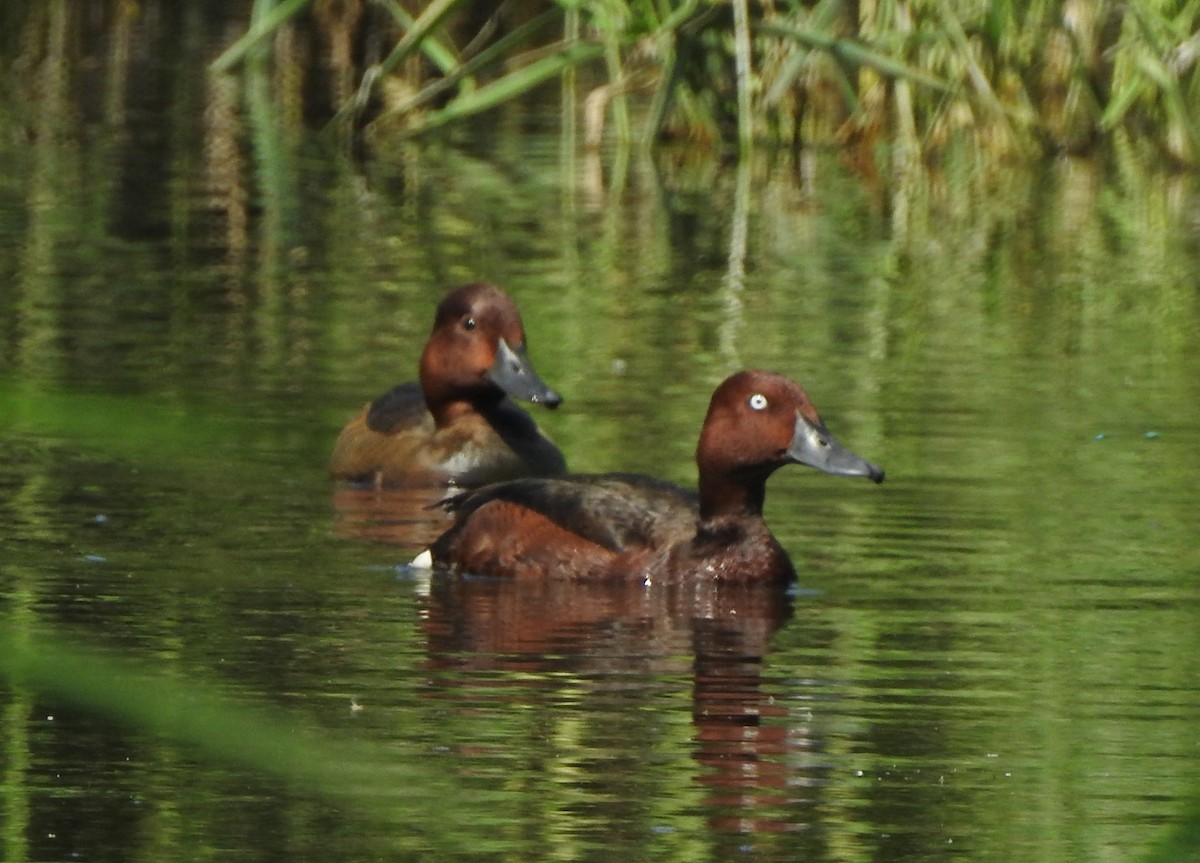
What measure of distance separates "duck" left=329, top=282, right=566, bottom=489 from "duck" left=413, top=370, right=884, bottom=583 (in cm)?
195

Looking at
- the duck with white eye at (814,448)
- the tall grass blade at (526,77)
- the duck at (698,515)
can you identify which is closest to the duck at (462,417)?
the duck at (698,515)

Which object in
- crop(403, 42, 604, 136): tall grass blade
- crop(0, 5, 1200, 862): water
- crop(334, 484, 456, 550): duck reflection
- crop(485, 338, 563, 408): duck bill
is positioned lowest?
crop(334, 484, 456, 550): duck reflection

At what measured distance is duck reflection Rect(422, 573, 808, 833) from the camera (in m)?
6.44

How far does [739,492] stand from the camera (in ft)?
29.9

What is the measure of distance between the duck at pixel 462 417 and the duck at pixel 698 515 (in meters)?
1.95

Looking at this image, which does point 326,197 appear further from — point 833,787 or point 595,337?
point 833,787

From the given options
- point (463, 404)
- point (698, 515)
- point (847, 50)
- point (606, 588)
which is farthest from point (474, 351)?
point (847, 50)

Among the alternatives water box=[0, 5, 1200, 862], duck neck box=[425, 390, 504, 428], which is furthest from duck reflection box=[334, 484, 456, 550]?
duck neck box=[425, 390, 504, 428]

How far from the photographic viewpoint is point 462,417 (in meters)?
11.6

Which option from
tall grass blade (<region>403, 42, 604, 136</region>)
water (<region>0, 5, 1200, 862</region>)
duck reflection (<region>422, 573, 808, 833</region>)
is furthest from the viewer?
tall grass blade (<region>403, 42, 604, 136</region>)

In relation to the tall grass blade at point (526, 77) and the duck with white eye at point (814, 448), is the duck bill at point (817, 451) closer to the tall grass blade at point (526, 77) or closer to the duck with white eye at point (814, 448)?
the duck with white eye at point (814, 448)

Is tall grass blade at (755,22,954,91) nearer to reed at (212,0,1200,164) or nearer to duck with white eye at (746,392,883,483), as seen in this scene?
reed at (212,0,1200,164)

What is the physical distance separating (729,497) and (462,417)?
8.85 ft

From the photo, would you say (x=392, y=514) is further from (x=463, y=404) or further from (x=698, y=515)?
(x=698, y=515)
